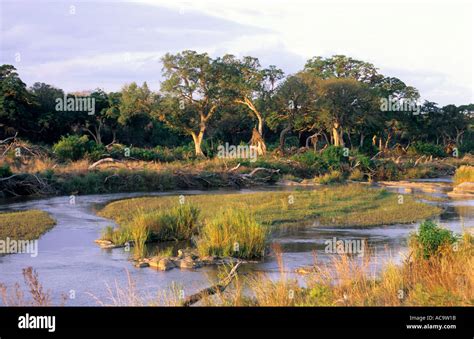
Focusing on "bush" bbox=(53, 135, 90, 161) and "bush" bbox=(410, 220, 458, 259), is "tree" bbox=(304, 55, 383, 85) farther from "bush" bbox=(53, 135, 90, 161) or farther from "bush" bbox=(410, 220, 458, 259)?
"bush" bbox=(410, 220, 458, 259)

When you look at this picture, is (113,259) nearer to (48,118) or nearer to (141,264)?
(141,264)

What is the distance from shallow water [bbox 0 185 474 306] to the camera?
12.2 m

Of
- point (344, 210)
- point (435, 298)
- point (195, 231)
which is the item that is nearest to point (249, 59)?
point (344, 210)

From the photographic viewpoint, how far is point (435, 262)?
11.7 meters

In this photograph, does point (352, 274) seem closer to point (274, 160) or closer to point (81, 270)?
→ point (81, 270)

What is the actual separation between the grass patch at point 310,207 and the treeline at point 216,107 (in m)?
21.3

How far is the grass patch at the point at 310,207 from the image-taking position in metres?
21.6

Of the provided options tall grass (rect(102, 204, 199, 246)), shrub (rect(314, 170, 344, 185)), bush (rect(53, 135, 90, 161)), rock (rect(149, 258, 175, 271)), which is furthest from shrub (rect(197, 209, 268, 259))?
bush (rect(53, 135, 90, 161))

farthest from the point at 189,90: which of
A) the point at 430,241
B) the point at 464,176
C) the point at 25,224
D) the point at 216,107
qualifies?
the point at 430,241

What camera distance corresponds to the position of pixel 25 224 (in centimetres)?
1969

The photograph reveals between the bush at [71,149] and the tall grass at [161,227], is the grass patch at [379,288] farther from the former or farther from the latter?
the bush at [71,149]

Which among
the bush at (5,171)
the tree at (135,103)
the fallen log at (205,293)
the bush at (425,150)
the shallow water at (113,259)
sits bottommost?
the shallow water at (113,259)

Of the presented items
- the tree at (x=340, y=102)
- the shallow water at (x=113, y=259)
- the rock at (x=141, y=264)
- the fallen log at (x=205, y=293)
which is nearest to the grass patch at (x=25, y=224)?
the shallow water at (x=113, y=259)
